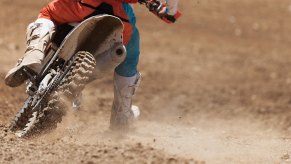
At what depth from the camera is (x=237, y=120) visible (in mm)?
9867

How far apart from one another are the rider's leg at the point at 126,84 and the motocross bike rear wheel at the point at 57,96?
94cm

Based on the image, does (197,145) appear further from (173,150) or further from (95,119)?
(95,119)

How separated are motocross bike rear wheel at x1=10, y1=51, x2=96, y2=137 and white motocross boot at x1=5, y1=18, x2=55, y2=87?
0.63 feet

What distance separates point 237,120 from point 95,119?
83.7 inches

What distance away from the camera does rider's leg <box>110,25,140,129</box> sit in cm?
703

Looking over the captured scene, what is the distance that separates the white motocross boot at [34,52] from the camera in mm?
6012

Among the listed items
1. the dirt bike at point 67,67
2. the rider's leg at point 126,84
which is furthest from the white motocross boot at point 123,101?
the dirt bike at point 67,67

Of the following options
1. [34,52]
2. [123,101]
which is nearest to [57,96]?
[34,52]

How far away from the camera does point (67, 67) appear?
609cm

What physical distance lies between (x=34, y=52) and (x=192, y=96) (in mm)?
5061

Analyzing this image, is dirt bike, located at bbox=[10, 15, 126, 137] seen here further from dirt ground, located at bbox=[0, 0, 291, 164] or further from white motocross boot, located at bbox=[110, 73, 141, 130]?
white motocross boot, located at bbox=[110, 73, 141, 130]

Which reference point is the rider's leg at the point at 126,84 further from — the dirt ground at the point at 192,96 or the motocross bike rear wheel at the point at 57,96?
the motocross bike rear wheel at the point at 57,96

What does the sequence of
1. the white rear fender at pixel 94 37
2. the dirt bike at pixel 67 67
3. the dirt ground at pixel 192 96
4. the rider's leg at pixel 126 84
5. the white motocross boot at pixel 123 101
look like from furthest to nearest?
the white motocross boot at pixel 123 101
the rider's leg at pixel 126 84
the white rear fender at pixel 94 37
the dirt bike at pixel 67 67
the dirt ground at pixel 192 96

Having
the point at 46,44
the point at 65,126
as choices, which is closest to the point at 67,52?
the point at 46,44
